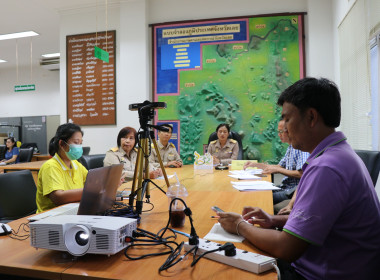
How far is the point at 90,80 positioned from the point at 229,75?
2.29 metres

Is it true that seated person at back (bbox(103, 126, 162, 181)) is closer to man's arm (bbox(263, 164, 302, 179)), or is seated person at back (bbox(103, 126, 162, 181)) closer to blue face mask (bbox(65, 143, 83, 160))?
blue face mask (bbox(65, 143, 83, 160))

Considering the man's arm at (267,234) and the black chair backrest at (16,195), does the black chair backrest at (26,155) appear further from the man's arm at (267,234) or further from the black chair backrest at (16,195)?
the man's arm at (267,234)

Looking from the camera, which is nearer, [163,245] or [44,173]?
[163,245]

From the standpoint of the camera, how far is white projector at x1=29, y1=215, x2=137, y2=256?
3.02 feet

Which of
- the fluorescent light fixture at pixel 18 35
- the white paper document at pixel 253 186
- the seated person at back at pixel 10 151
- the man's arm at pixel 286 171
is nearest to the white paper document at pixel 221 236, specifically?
the white paper document at pixel 253 186

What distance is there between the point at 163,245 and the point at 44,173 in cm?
109

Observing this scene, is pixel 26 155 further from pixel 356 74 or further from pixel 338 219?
pixel 338 219

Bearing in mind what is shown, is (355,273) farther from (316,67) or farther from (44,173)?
(316,67)

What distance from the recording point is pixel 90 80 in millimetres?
4809

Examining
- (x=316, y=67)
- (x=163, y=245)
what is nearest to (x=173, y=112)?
(x=316, y=67)

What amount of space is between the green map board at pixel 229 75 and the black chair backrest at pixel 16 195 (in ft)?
8.57

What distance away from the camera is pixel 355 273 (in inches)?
36.2

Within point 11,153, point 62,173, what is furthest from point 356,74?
point 11,153

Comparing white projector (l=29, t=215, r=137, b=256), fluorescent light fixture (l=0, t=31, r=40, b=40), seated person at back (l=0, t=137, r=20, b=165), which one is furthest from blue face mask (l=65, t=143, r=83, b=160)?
seated person at back (l=0, t=137, r=20, b=165)
